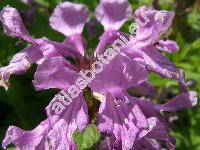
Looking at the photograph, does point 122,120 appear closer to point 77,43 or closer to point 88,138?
point 88,138

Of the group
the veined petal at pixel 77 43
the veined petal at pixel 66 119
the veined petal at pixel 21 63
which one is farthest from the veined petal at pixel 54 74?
the veined petal at pixel 77 43

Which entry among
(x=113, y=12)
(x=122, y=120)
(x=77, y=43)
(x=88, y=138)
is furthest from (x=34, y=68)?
(x=122, y=120)

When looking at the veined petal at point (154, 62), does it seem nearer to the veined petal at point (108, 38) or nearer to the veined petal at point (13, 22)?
the veined petal at point (108, 38)

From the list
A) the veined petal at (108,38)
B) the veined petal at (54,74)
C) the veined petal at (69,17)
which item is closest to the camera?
the veined petal at (54,74)

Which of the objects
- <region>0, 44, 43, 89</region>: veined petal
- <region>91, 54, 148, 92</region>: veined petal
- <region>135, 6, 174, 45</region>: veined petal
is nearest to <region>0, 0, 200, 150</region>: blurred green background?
<region>0, 44, 43, 89</region>: veined petal

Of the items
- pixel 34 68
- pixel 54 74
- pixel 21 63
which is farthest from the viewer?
pixel 34 68

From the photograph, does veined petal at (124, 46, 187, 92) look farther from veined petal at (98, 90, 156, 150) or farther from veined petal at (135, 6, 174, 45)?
veined petal at (98, 90, 156, 150)

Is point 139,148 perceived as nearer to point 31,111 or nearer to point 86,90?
point 86,90
